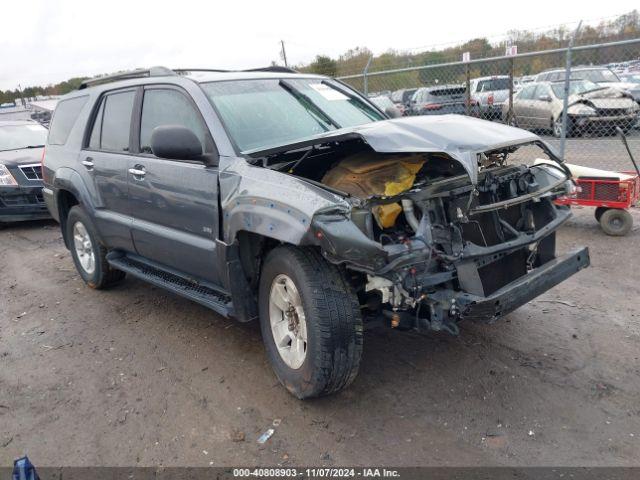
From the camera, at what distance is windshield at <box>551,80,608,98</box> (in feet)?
41.7

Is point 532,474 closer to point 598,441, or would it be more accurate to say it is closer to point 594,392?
point 598,441

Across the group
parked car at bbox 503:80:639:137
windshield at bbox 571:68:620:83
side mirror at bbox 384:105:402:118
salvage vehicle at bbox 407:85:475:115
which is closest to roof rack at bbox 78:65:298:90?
side mirror at bbox 384:105:402:118

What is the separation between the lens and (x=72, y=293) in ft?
18.8

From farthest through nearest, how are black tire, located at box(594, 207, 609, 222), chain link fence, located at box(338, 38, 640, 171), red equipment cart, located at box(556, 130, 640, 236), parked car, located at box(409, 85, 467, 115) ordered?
parked car, located at box(409, 85, 467, 115), chain link fence, located at box(338, 38, 640, 171), black tire, located at box(594, 207, 609, 222), red equipment cart, located at box(556, 130, 640, 236)

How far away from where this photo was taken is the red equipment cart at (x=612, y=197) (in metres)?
6.08

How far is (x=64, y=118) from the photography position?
5781mm

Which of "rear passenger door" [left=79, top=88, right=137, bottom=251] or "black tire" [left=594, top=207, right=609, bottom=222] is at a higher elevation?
"rear passenger door" [left=79, top=88, right=137, bottom=251]

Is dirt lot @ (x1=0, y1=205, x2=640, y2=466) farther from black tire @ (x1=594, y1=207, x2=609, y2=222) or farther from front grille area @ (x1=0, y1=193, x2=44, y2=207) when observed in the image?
front grille area @ (x1=0, y1=193, x2=44, y2=207)

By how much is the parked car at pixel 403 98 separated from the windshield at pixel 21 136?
8739 mm

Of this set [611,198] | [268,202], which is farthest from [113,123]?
[611,198]

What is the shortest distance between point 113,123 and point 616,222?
5482 millimetres

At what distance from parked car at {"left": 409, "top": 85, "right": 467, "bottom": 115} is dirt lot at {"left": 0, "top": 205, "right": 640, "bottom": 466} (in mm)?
8412

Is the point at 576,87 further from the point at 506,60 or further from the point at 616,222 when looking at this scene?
the point at 616,222

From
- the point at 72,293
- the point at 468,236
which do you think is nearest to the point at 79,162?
the point at 72,293
